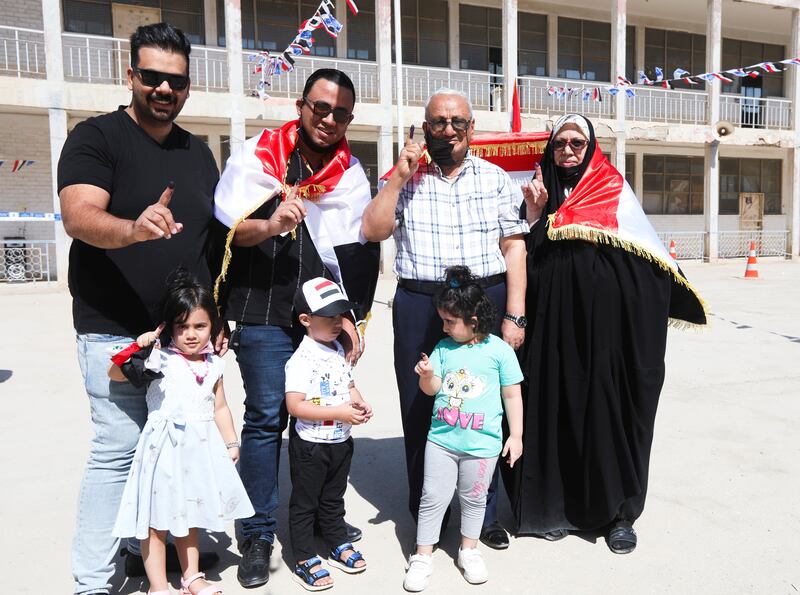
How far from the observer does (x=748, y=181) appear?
21109mm

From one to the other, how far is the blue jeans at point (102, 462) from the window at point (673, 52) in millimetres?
19584

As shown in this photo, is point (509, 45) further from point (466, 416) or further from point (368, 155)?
point (466, 416)

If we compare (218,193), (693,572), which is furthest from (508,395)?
(218,193)

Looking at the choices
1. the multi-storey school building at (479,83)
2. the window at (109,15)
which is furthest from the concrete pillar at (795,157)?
the window at (109,15)

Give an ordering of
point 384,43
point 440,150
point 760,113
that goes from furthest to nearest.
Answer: point 760,113 < point 384,43 < point 440,150

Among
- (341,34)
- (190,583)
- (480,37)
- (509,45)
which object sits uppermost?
(480,37)

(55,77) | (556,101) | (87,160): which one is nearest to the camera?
(87,160)

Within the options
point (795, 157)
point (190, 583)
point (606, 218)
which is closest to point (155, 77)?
point (190, 583)

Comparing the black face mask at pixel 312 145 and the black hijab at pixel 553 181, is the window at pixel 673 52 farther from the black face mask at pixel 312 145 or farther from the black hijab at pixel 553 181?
the black face mask at pixel 312 145

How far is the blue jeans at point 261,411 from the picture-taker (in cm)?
267

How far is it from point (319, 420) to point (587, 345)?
1.23 meters

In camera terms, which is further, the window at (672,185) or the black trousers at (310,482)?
the window at (672,185)

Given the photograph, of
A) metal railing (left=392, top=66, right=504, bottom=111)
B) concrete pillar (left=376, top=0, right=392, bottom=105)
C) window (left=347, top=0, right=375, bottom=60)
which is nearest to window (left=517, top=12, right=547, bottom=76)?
metal railing (left=392, top=66, right=504, bottom=111)

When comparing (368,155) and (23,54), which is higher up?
(23,54)
